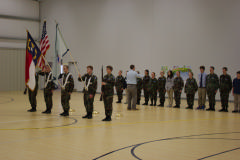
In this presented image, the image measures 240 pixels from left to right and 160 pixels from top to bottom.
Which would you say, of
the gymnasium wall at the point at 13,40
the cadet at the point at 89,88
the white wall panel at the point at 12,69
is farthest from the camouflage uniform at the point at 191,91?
the white wall panel at the point at 12,69

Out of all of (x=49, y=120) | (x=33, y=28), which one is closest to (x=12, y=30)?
(x=33, y=28)

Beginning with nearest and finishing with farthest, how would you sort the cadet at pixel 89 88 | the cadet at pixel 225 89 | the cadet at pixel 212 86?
the cadet at pixel 89 88
the cadet at pixel 225 89
the cadet at pixel 212 86

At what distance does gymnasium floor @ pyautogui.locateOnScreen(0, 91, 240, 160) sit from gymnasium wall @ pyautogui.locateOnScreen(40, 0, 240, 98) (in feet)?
32.5

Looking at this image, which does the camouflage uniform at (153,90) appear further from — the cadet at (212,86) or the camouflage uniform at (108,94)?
the camouflage uniform at (108,94)

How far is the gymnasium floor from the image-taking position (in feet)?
19.4

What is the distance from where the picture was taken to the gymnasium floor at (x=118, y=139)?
19.4 ft

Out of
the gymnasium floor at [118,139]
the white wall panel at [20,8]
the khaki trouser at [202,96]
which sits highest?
the white wall panel at [20,8]

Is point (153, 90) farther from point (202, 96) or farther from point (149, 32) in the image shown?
point (149, 32)

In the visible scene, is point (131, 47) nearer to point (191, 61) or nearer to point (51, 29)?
point (191, 61)

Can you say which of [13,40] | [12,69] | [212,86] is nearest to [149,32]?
[212,86]

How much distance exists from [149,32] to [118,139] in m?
16.7

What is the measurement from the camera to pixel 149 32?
76.0ft

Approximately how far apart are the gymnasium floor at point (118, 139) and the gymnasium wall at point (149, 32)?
390 inches

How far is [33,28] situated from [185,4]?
17065 millimetres
